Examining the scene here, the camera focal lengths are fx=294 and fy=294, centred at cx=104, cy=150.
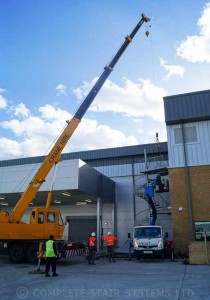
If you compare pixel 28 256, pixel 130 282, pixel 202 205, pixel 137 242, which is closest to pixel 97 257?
pixel 137 242

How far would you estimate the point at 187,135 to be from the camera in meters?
21.2

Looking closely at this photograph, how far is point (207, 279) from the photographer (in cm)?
1038

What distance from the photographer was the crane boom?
1618cm

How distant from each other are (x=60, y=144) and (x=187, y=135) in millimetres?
9508

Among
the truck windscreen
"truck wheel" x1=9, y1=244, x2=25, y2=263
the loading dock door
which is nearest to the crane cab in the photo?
"truck wheel" x1=9, y1=244, x2=25, y2=263

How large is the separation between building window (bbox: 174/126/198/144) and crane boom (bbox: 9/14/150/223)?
697cm

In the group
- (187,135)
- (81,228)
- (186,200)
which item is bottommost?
(81,228)

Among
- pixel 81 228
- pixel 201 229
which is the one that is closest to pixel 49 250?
pixel 201 229

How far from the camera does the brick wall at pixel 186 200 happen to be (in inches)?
758

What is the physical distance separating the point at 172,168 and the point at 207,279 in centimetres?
1096

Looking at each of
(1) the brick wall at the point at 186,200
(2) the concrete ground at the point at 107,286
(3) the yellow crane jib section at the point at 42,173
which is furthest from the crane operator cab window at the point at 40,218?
(1) the brick wall at the point at 186,200

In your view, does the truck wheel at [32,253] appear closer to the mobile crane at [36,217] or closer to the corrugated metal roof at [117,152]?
the mobile crane at [36,217]

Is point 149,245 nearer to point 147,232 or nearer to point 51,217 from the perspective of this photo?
point 147,232

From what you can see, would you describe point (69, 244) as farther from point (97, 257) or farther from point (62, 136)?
point (62, 136)
